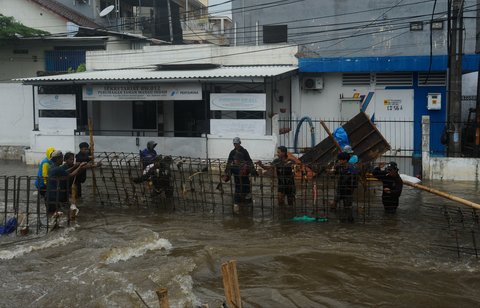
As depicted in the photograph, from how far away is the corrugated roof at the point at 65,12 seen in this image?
93.2 feet

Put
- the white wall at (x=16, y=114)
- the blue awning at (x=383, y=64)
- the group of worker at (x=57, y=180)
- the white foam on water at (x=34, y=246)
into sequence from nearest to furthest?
the white foam on water at (x=34, y=246), the group of worker at (x=57, y=180), the blue awning at (x=383, y=64), the white wall at (x=16, y=114)

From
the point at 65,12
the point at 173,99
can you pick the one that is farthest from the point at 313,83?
the point at 65,12

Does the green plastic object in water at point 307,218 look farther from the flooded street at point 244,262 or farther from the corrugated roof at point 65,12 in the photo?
the corrugated roof at point 65,12

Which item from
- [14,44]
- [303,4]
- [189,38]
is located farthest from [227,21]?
[14,44]

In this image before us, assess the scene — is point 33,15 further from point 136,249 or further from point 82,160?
point 136,249

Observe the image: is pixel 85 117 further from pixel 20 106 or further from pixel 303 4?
pixel 303 4

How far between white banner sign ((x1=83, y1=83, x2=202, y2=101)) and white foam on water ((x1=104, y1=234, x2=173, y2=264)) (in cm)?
911

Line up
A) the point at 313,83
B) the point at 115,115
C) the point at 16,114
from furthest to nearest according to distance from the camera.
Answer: the point at 115,115, the point at 16,114, the point at 313,83

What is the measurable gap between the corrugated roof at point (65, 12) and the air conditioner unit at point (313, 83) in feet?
43.6

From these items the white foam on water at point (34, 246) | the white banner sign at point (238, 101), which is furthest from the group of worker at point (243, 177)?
the white banner sign at point (238, 101)

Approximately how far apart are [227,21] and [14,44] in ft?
67.9

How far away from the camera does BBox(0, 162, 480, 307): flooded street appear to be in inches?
283

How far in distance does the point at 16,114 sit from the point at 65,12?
9877 mm

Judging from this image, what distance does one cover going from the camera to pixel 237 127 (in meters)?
18.0
